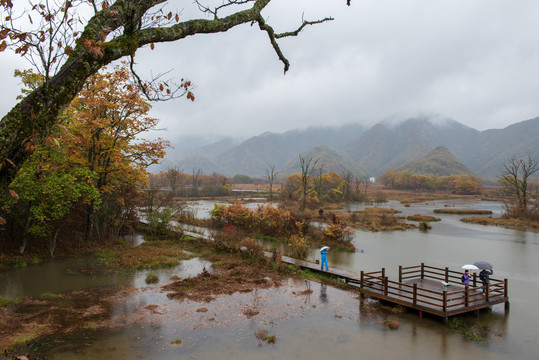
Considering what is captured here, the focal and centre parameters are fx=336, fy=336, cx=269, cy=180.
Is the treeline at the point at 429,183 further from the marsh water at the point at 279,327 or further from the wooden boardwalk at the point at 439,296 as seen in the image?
the wooden boardwalk at the point at 439,296

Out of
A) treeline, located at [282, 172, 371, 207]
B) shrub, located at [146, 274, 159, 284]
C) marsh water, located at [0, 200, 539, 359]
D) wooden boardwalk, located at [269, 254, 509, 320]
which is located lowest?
marsh water, located at [0, 200, 539, 359]

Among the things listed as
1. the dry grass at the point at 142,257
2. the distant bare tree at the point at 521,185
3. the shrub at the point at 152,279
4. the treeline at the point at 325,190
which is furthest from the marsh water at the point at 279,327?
the treeline at the point at 325,190

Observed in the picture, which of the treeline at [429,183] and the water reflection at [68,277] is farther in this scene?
the treeline at [429,183]

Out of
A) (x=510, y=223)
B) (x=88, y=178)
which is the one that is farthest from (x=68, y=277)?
(x=510, y=223)

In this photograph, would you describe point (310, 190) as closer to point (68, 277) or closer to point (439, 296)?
point (68, 277)

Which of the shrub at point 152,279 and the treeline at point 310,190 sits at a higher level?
the treeline at point 310,190

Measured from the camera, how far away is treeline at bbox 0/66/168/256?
55.3 feet

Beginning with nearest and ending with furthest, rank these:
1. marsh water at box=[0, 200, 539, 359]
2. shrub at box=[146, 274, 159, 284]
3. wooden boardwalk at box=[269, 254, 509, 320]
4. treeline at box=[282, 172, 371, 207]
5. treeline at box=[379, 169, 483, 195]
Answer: marsh water at box=[0, 200, 539, 359] → wooden boardwalk at box=[269, 254, 509, 320] → shrub at box=[146, 274, 159, 284] → treeline at box=[282, 172, 371, 207] → treeline at box=[379, 169, 483, 195]

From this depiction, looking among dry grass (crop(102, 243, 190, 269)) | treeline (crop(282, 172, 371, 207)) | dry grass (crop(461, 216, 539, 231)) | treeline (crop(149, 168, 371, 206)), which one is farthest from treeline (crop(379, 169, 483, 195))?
dry grass (crop(102, 243, 190, 269))

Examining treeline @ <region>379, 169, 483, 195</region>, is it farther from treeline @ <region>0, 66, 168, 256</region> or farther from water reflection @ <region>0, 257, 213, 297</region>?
water reflection @ <region>0, 257, 213, 297</region>

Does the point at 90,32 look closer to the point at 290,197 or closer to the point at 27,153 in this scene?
the point at 27,153

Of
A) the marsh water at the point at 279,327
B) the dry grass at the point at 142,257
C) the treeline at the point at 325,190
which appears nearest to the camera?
the marsh water at the point at 279,327

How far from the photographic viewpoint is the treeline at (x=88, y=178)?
1686 cm

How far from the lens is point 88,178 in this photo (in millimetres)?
19531
